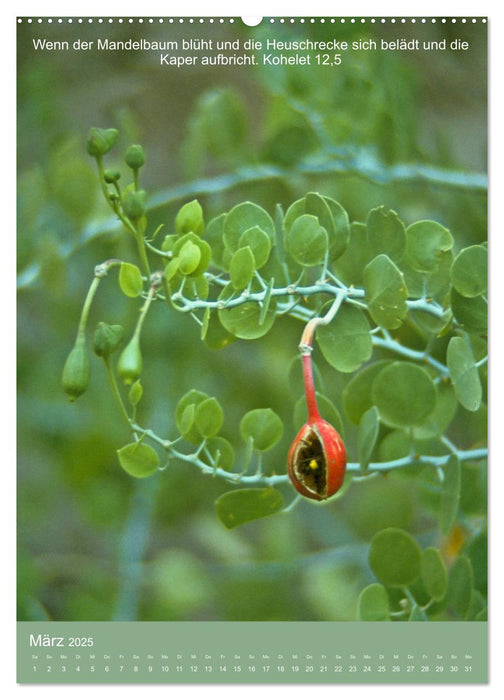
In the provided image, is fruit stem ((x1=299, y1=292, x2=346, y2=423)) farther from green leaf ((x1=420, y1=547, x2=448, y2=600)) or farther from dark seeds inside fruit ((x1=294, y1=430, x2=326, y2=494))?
green leaf ((x1=420, y1=547, x2=448, y2=600))

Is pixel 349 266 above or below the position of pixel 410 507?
above

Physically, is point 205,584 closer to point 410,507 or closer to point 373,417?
point 410,507

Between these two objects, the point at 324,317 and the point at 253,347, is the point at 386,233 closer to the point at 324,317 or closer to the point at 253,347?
→ the point at 324,317

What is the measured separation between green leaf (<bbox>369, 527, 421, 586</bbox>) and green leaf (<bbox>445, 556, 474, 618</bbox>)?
0.13ft

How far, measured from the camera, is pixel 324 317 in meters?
0.61

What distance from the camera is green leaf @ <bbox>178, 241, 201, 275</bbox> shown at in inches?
23.5

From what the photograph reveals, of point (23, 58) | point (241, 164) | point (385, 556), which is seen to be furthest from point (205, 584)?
point (23, 58)

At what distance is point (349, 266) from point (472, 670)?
35 cm

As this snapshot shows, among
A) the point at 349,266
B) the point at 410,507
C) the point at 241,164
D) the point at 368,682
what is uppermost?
the point at 241,164

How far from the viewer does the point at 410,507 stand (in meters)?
0.90

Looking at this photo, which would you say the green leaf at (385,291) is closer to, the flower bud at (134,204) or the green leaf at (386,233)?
the green leaf at (386,233)

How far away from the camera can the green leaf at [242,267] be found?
60cm

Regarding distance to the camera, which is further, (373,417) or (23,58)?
(23,58)

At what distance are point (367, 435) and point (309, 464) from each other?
72 mm
